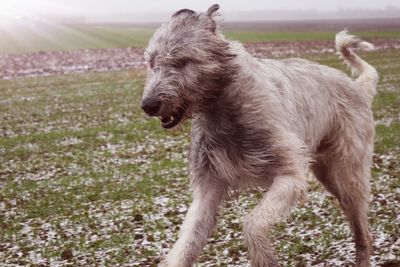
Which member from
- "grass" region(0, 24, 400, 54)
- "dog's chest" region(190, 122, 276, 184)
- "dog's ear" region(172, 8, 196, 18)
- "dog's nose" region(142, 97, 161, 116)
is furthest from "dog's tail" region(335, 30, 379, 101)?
"grass" region(0, 24, 400, 54)

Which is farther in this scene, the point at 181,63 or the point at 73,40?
the point at 73,40

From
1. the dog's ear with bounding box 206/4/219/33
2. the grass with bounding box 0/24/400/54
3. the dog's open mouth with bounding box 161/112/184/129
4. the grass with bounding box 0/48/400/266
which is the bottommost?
the grass with bounding box 0/48/400/266

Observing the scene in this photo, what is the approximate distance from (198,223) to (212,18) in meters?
1.69

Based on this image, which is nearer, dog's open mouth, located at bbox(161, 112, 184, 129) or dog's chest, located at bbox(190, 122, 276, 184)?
dog's open mouth, located at bbox(161, 112, 184, 129)

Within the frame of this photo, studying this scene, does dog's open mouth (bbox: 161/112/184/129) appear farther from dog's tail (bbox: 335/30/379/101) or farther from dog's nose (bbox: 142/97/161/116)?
dog's tail (bbox: 335/30/379/101)

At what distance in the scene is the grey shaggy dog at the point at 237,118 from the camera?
412cm

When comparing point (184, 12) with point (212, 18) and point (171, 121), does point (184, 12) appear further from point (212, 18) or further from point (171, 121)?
point (171, 121)

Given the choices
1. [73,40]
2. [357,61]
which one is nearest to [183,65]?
[357,61]

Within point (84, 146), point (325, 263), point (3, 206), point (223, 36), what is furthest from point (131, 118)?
point (223, 36)

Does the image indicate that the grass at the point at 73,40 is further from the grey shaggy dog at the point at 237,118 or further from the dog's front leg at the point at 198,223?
the dog's front leg at the point at 198,223

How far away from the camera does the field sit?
22.2ft

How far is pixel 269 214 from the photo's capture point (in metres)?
4.18

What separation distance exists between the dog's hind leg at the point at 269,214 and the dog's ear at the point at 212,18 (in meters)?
1.35

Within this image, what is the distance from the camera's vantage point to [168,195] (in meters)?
9.33
